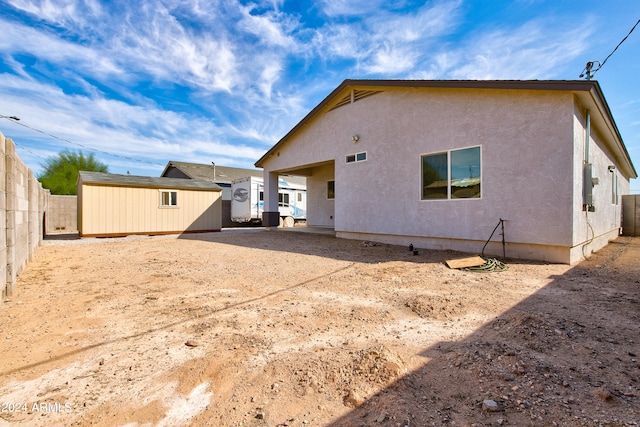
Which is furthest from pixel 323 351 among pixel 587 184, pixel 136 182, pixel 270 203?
pixel 136 182

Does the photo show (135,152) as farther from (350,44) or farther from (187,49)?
(350,44)

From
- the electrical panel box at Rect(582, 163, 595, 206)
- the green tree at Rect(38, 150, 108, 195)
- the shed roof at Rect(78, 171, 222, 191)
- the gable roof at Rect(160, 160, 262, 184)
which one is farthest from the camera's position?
the gable roof at Rect(160, 160, 262, 184)

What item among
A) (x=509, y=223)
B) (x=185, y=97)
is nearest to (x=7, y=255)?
(x=509, y=223)

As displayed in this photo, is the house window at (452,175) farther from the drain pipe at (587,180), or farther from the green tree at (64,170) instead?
the green tree at (64,170)

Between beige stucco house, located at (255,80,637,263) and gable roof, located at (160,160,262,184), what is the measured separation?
1568 centimetres

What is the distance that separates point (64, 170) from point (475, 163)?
30.0m

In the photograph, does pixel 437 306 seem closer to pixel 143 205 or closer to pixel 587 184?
pixel 587 184

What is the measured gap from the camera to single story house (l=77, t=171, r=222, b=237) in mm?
12422

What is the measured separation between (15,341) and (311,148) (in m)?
10.3

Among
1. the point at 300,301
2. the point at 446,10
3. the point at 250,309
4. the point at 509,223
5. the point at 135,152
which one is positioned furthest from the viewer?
the point at 135,152

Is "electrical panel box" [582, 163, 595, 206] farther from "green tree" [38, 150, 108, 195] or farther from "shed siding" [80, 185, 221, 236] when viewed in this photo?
"green tree" [38, 150, 108, 195]

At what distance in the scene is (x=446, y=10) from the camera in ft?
25.6

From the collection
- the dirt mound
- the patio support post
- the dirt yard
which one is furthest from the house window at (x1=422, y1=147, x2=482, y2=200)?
the patio support post

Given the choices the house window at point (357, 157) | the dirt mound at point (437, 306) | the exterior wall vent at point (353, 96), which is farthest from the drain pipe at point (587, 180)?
the house window at point (357, 157)
